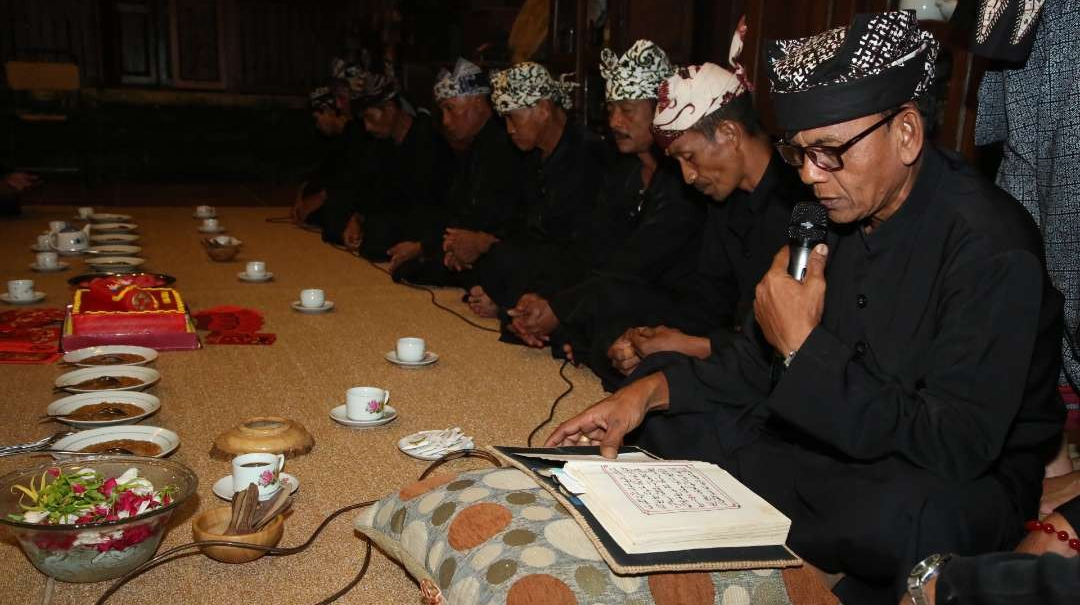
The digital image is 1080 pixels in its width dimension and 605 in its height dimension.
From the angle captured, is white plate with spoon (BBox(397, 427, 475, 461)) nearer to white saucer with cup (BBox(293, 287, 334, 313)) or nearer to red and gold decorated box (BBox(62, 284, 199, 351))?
red and gold decorated box (BBox(62, 284, 199, 351))

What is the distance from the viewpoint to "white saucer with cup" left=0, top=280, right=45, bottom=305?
351 centimetres

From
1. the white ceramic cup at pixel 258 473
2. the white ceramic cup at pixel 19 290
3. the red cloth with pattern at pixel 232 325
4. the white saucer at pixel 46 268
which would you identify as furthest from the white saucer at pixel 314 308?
the white ceramic cup at pixel 258 473

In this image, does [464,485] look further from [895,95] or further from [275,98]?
[275,98]

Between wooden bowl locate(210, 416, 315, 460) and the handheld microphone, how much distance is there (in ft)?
4.05

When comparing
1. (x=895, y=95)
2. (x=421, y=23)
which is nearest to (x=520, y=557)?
(x=895, y=95)

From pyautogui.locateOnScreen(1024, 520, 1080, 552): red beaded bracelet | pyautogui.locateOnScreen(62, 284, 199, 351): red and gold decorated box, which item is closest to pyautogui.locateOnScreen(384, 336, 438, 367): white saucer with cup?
pyautogui.locateOnScreen(62, 284, 199, 351): red and gold decorated box

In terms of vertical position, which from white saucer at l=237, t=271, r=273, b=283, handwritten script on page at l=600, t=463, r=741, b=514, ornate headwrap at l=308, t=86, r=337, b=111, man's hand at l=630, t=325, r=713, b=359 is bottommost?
white saucer at l=237, t=271, r=273, b=283

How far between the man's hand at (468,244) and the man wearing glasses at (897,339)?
253cm

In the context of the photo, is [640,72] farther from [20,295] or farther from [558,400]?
[20,295]

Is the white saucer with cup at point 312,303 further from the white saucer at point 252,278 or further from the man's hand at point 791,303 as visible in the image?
the man's hand at point 791,303

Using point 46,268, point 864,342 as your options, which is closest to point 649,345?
point 864,342

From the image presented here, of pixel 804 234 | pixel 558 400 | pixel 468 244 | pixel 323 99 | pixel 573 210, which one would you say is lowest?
pixel 558 400

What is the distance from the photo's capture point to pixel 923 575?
115 centimetres

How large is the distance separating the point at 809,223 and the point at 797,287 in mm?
140
